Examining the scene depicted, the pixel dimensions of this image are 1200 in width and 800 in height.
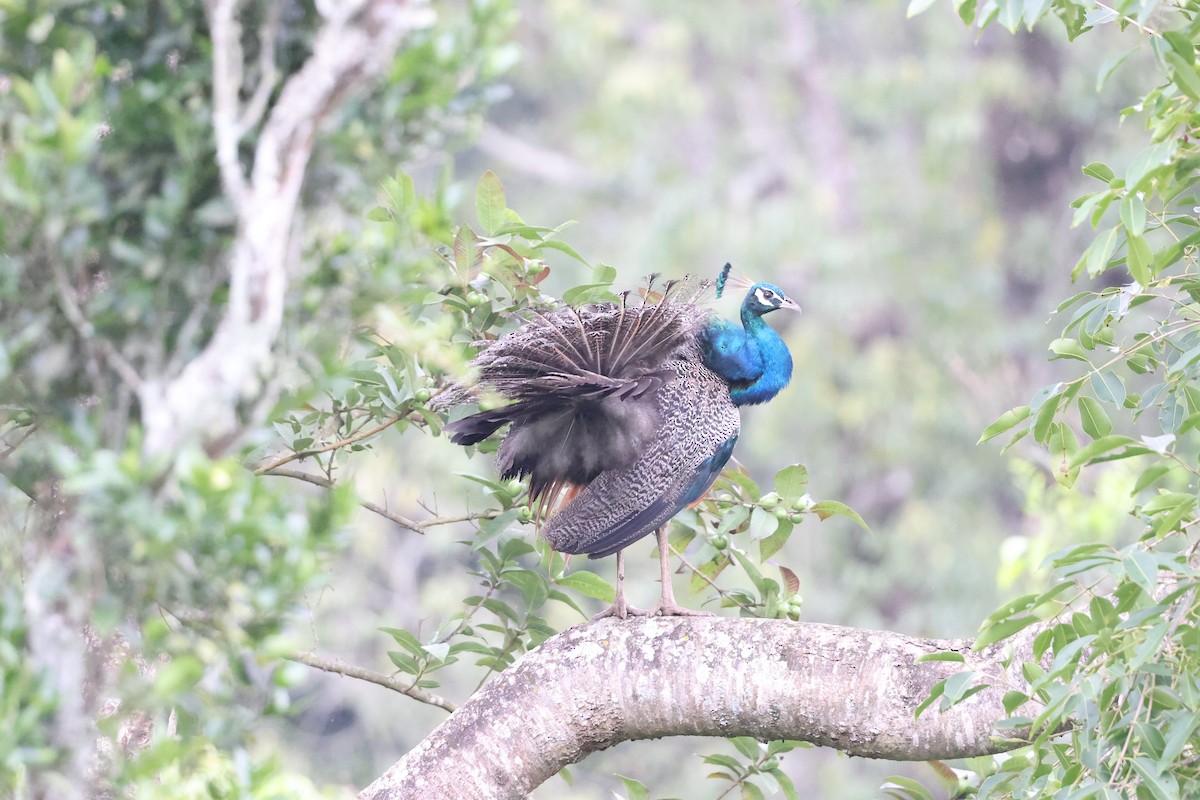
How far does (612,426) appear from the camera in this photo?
3.31 metres

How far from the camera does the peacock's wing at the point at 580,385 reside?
2922mm

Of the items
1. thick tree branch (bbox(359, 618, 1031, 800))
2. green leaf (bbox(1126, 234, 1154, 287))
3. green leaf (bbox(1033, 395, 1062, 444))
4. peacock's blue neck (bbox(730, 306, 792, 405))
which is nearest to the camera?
green leaf (bbox(1126, 234, 1154, 287))

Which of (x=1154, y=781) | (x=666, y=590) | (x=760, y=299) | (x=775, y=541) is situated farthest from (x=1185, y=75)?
(x=760, y=299)

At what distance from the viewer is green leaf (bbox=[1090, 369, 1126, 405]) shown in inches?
80.4

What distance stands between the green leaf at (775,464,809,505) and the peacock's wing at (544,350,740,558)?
0.37m

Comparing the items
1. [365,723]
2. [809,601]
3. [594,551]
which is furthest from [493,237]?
[365,723]

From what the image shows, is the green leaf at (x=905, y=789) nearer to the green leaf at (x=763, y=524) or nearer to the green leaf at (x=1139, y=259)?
the green leaf at (x=763, y=524)

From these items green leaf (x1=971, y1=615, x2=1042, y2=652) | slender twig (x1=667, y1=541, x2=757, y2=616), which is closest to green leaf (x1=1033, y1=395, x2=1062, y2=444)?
green leaf (x1=971, y1=615, x2=1042, y2=652)

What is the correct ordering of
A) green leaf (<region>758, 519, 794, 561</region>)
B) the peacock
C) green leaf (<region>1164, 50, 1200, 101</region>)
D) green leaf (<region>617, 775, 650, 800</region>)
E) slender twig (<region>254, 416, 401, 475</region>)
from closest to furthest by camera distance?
green leaf (<region>1164, 50, 1200, 101</region>)
slender twig (<region>254, 416, 401, 475</region>)
green leaf (<region>617, 775, 650, 800</region>)
green leaf (<region>758, 519, 794, 561</region>)
the peacock

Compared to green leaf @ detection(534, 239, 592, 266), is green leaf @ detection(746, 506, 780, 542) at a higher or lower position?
lower

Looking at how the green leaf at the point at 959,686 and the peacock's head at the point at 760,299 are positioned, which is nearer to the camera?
the green leaf at the point at 959,686

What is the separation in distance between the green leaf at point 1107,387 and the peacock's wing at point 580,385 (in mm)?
1182

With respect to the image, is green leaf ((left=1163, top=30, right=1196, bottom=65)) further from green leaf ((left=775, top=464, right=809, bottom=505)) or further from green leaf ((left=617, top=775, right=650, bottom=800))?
green leaf ((left=617, top=775, right=650, bottom=800))

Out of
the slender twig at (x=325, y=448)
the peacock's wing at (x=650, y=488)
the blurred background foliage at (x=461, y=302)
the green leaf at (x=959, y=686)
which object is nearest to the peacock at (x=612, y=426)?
the peacock's wing at (x=650, y=488)
